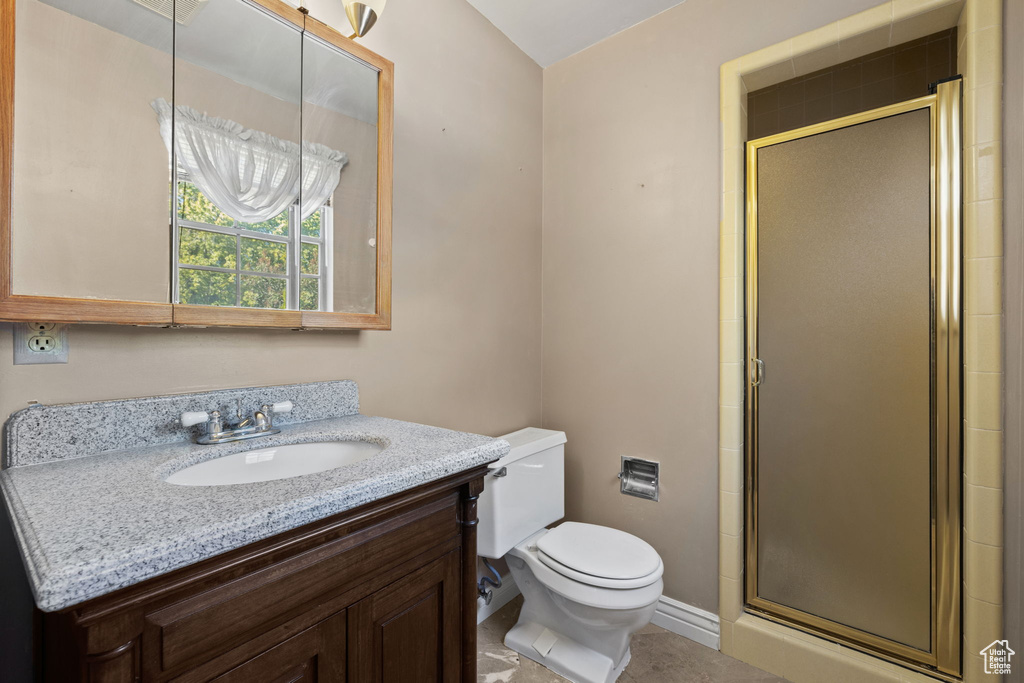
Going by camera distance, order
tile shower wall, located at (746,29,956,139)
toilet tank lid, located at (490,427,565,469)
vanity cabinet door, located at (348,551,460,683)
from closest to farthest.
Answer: vanity cabinet door, located at (348,551,460,683)
toilet tank lid, located at (490,427,565,469)
tile shower wall, located at (746,29,956,139)

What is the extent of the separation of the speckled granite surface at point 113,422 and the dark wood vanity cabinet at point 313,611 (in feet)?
0.97

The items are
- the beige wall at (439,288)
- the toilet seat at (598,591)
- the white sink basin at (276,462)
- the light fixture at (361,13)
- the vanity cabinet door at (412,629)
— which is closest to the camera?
the vanity cabinet door at (412,629)

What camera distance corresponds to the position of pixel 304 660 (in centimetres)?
74

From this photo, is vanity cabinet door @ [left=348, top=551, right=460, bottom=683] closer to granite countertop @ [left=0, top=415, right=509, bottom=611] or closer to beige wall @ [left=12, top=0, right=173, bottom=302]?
granite countertop @ [left=0, top=415, right=509, bottom=611]

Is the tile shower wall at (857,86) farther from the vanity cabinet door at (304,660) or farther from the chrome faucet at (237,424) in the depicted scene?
the vanity cabinet door at (304,660)

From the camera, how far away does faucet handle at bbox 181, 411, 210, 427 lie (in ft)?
3.27

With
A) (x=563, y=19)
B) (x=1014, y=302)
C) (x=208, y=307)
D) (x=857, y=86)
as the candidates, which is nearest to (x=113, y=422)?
(x=208, y=307)

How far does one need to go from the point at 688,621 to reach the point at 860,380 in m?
1.12

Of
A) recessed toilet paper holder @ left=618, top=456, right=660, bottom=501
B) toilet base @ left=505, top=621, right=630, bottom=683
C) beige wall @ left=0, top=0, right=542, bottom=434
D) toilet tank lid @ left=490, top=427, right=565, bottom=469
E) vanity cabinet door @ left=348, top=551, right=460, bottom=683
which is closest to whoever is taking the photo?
vanity cabinet door @ left=348, top=551, right=460, bottom=683

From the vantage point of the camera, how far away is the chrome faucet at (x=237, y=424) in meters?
1.01

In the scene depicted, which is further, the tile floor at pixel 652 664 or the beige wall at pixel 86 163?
the tile floor at pixel 652 664

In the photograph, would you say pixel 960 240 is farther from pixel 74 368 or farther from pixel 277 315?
pixel 74 368

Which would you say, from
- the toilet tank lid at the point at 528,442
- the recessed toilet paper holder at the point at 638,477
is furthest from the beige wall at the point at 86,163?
the recessed toilet paper holder at the point at 638,477

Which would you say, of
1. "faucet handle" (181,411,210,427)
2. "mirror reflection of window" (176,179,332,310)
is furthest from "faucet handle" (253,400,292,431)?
"mirror reflection of window" (176,179,332,310)
